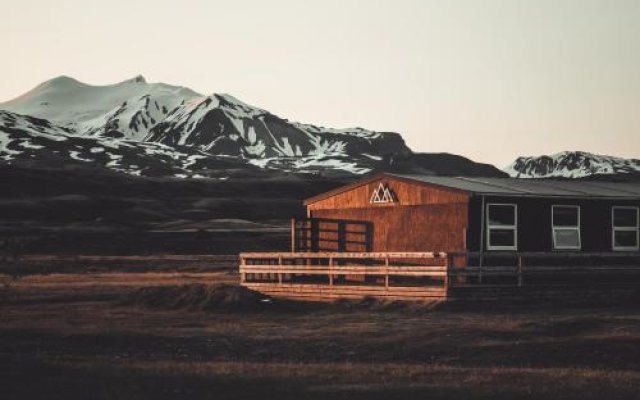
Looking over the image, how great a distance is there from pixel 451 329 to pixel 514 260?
10190 mm

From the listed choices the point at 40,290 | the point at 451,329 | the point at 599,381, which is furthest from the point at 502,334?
the point at 40,290

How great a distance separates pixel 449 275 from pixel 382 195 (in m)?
8.04

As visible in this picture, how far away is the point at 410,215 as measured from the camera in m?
36.0

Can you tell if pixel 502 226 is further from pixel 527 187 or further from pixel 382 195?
pixel 382 195

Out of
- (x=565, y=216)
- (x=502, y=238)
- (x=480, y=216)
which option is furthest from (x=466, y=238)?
(x=565, y=216)

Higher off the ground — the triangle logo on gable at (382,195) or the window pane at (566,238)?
the triangle logo on gable at (382,195)

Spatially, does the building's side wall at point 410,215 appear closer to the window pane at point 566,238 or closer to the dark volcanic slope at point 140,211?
the window pane at point 566,238

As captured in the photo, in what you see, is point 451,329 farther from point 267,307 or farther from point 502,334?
point 267,307

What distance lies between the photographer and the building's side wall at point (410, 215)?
33781 mm

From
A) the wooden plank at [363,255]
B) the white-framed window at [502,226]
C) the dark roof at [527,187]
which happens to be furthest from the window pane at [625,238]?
the wooden plank at [363,255]

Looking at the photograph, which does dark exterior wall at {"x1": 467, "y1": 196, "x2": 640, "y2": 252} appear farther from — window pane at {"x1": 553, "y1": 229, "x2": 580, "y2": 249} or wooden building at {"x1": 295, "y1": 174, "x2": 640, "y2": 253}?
window pane at {"x1": 553, "y1": 229, "x2": 580, "y2": 249}

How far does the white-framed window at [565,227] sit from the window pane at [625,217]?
1908 mm

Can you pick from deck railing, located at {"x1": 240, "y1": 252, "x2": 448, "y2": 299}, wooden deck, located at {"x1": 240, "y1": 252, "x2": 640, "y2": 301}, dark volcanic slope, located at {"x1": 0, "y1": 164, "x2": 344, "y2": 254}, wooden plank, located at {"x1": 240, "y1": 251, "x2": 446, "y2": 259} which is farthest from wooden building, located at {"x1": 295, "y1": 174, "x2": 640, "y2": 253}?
dark volcanic slope, located at {"x1": 0, "y1": 164, "x2": 344, "y2": 254}

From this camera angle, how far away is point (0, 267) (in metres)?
55.2
